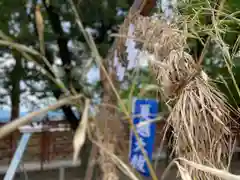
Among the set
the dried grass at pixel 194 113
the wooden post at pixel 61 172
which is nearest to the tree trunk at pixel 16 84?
the wooden post at pixel 61 172

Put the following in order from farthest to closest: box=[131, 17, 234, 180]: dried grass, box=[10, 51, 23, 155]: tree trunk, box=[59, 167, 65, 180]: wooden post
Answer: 1. box=[59, 167, 65, 180]: wooden post
2. box=[10, 51, 23, 155]: tree trunk
3. box=[131, 17, 234, 180]: dried grass

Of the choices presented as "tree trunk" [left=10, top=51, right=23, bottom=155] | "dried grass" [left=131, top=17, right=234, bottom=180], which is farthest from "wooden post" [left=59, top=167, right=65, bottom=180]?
"dried grass" [left=131, top=17, right=234, bottom=180]

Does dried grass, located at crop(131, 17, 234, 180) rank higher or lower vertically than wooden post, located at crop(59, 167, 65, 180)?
higher

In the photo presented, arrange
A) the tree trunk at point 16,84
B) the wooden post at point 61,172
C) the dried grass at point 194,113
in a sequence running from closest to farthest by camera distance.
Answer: the dried grass at point 194,113, the tree trunk at point 16,84, the wooden post at point 61,172

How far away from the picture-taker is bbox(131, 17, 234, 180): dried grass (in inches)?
38.2

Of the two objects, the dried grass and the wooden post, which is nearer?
the dried grass

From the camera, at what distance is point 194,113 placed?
100 centimetres

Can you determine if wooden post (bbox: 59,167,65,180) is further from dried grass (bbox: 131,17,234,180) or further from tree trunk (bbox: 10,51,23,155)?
dried grass (bbox: 131,17,234,180)

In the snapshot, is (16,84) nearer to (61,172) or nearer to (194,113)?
(61,172)

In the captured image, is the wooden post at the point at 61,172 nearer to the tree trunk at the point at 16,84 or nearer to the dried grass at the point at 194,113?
the tree trunk at the point at 16,84

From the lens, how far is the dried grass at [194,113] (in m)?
0.97

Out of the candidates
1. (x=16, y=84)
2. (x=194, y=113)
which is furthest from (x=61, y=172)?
(x=194, y=113)

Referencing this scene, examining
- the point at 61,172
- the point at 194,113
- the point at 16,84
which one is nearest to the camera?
the point at 194,113

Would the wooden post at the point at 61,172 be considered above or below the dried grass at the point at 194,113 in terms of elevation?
below
